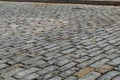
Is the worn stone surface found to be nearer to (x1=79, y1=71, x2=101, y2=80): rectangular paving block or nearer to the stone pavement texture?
the stone pavement texture

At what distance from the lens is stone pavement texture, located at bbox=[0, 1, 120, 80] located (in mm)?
3988

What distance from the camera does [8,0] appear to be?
16531mm

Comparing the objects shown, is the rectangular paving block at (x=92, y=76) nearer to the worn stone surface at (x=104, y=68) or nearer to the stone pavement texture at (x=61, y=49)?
the stone pavement texture at (x=61, y=49)

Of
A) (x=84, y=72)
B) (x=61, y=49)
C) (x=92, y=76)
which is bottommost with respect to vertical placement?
(x=92, y=76)

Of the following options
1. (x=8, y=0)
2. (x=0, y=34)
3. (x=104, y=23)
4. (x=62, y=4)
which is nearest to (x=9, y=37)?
(x=0, y=34)

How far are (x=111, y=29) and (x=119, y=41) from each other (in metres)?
1.37

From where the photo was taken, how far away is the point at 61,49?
524 centimetres

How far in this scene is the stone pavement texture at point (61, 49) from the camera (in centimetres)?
399

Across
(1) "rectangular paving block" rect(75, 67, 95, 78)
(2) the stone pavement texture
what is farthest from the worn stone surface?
(1) "rectangular paving block" rect(75, 67, 95, 78)

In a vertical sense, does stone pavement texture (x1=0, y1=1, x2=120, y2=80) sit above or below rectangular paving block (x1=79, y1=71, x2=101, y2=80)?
above

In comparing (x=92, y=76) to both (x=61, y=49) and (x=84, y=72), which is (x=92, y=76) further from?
(x=61, y=49)

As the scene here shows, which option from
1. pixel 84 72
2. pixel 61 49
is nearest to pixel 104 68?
pixel 84 72

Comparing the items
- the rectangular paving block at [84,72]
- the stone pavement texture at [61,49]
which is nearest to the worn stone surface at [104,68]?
the stone pavement texture at [61,49]

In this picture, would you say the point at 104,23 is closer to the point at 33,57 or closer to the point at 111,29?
the point at 111,29
